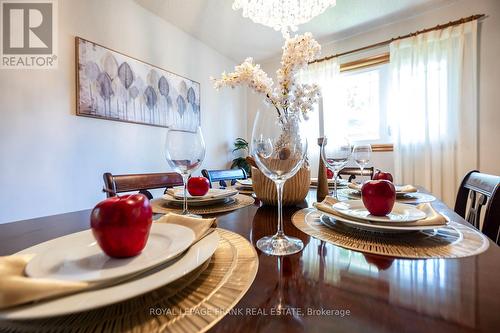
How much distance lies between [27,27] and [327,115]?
125 inches

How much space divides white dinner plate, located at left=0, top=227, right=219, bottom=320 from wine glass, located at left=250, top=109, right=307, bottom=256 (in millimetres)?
221

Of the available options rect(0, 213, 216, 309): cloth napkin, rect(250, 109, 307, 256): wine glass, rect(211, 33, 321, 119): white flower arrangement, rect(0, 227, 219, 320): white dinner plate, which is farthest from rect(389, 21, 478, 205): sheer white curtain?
rect(0, 213, 216, 309): cloth napkin

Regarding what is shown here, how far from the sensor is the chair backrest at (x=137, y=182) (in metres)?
1.04

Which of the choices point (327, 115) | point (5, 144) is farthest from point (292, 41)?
point (327, 115)

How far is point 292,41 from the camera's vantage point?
31.3 inches

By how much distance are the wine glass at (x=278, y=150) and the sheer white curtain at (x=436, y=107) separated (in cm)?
274

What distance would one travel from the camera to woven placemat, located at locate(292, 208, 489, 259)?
42 centimetres

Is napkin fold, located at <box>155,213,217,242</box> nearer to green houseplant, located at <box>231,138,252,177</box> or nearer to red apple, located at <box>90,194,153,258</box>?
red apple, located at <box>90,194,153,258</box>

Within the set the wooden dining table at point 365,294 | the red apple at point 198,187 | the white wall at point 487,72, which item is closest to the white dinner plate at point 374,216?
the wooden dining table at point 365,294

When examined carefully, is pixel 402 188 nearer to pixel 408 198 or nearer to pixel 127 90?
pixel 408 198

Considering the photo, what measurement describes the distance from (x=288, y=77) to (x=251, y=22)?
2.45 m

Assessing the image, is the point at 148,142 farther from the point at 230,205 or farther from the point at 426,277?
the point at 426,277

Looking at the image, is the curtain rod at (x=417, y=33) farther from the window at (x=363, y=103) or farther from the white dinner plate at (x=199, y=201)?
the white dinner plate at (x=199, y=201)

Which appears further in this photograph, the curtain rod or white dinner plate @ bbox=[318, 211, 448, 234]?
the curtain rod
